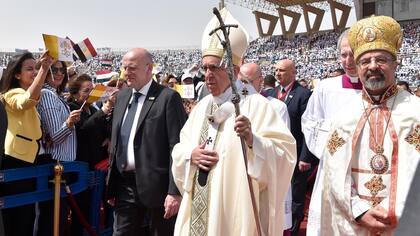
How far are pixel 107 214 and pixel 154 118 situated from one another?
194 centimetres

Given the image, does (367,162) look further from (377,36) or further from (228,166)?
(228,166)

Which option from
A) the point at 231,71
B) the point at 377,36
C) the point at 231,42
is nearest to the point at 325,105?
the point at 231,42

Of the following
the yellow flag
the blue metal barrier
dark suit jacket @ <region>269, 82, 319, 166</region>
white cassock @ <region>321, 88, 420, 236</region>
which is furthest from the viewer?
dark suit jacket @ <region>269, 82, 319, 166</region>

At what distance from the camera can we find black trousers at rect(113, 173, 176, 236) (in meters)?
4.02

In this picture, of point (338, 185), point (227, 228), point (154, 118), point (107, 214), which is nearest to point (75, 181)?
point (107, 214)

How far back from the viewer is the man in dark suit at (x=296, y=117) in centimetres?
589

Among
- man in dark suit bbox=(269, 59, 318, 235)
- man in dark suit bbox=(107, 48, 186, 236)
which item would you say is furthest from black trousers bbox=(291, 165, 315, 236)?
man in dark suit bbox=(107, 48, 186, 236)

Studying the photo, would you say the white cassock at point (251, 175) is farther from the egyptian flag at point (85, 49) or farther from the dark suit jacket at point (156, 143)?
the egyptian flag at point (85, 49)

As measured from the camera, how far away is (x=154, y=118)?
3969mm

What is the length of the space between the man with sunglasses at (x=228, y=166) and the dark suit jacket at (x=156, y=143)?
0.45 metres

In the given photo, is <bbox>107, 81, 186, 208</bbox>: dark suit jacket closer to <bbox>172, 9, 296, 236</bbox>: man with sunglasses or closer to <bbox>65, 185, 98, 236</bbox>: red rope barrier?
<bbox>172, 9, 296, 236</bbox>: man with sunglasses

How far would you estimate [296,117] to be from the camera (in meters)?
6.11

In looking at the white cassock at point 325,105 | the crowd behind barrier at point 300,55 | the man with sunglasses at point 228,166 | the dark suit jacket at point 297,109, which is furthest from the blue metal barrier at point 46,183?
the crowd behind barrier at point 300,55

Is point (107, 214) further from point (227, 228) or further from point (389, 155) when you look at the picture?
point (389, 155)
